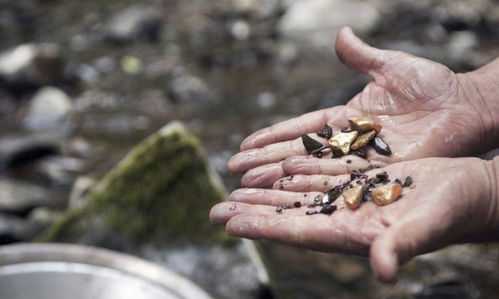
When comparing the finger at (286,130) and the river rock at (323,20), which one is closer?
the finger at (286,130)

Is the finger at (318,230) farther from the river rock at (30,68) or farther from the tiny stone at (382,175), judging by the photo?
the river rock at (30,68)

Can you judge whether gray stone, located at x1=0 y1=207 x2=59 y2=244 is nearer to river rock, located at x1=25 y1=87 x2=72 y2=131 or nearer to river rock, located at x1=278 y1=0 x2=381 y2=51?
river rock, located at x1=25 y1=87 x2=72 y2=131

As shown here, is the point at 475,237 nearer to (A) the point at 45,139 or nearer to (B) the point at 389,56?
(B) the point at 389,56

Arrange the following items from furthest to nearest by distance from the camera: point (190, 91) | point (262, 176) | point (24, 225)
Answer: point (190, 91), point (24, 225), point (262, 176)

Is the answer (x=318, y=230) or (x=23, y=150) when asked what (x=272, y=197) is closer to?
(x=318, y=230)

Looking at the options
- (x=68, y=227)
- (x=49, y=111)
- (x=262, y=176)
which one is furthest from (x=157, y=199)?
(x=49, y=111)

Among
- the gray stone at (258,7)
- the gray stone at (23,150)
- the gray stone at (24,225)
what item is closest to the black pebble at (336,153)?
the gray stone at (24,225)

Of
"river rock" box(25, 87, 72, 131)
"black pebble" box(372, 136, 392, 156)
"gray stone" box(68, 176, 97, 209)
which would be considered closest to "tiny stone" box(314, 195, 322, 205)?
"black pebble" box(372, 136, 392, 156)
